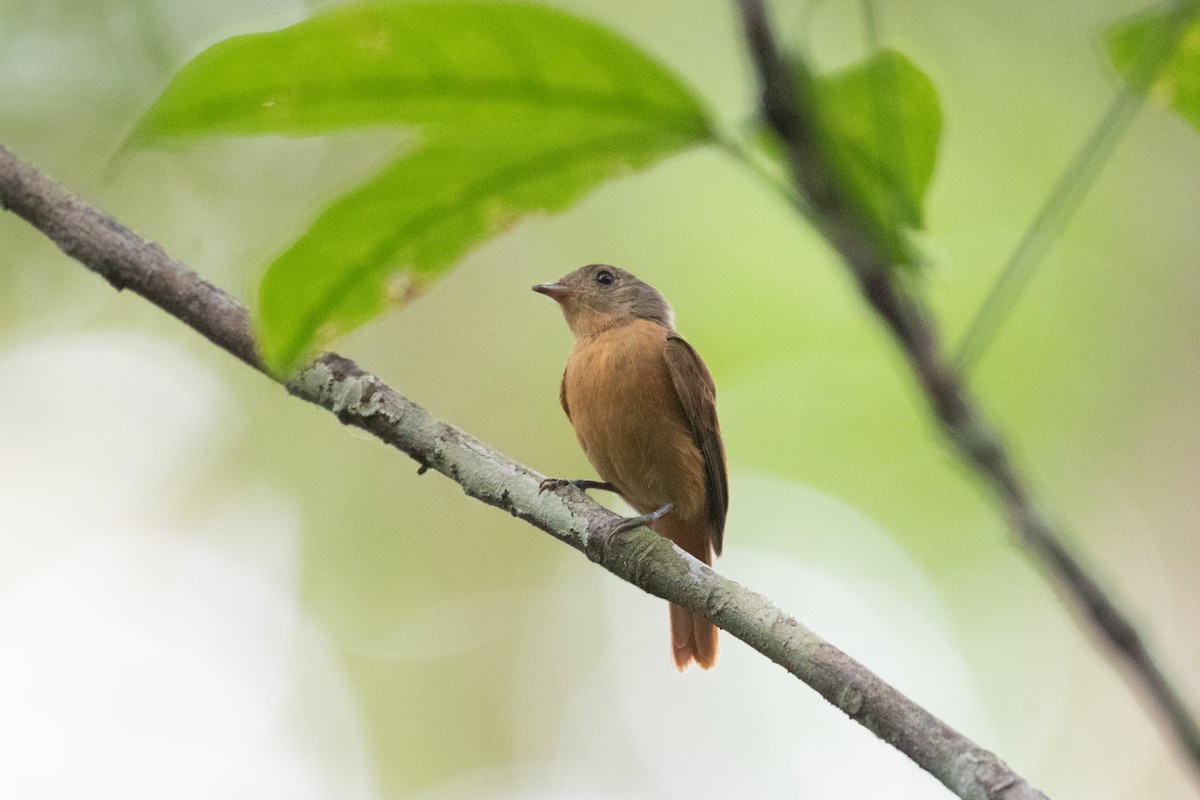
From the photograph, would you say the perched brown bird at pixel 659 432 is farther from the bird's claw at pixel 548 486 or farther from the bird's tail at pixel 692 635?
the bird's claw at pixel 548 486

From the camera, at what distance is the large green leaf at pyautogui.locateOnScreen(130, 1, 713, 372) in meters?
1.10

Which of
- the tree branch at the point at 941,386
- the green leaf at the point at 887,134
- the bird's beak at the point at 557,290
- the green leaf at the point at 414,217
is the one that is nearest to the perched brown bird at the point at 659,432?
the bird's beak at the point at 557,290

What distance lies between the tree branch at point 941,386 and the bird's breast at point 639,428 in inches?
134

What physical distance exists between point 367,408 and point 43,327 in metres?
7.24

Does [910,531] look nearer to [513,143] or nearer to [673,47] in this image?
[673,47]

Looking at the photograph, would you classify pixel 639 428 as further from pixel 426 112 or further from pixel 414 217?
pixel 426 112

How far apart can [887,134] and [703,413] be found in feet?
10.8

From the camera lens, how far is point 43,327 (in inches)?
348

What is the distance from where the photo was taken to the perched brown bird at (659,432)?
425cm

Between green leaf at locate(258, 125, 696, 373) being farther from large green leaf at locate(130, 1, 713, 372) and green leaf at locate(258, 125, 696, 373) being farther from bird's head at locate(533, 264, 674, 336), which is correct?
bird's head at locate(533, 264, 674, 336)

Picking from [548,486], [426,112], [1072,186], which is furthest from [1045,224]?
[548,486]

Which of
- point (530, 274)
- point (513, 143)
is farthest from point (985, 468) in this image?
point (530, 274)

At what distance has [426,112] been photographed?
3.89 feet

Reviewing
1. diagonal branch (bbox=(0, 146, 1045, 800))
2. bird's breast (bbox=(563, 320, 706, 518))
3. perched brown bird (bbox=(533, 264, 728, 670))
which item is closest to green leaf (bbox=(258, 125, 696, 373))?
diagonal branch (bbox=(0, 146, 1045, 800))
